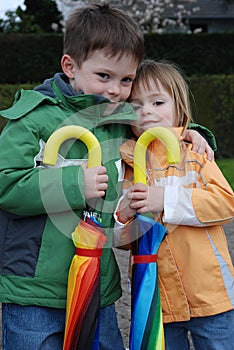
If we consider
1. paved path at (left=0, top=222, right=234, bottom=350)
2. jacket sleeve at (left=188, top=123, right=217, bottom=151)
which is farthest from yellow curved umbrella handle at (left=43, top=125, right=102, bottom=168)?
paved path at (left=0, top=222, right=234, bottom=350)

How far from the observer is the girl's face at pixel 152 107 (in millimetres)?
2750

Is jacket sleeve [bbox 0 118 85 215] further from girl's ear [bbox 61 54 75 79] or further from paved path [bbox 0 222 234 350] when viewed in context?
paved path [bbox 0 222 234 350]

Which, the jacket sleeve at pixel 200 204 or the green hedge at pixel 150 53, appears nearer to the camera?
the jacket sleeve at pixel 200 204

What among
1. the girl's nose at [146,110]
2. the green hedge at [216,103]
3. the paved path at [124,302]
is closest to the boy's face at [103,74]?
the girl's nose at [146,110]

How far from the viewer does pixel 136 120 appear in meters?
2.67

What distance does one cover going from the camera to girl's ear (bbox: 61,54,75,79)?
261cm

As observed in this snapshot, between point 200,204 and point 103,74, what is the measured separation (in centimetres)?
65

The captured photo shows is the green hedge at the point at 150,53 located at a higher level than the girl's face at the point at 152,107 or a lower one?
higher

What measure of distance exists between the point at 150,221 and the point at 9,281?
59 cm

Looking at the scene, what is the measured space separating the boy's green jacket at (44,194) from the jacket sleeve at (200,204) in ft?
0.76

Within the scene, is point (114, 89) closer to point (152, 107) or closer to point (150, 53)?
point (152, 107)

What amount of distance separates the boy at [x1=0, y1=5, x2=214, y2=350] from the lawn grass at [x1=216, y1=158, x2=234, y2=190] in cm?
780

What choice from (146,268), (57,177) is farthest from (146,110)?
(146,268)

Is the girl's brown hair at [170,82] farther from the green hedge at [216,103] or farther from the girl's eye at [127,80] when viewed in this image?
the green hedge at [216,103]
